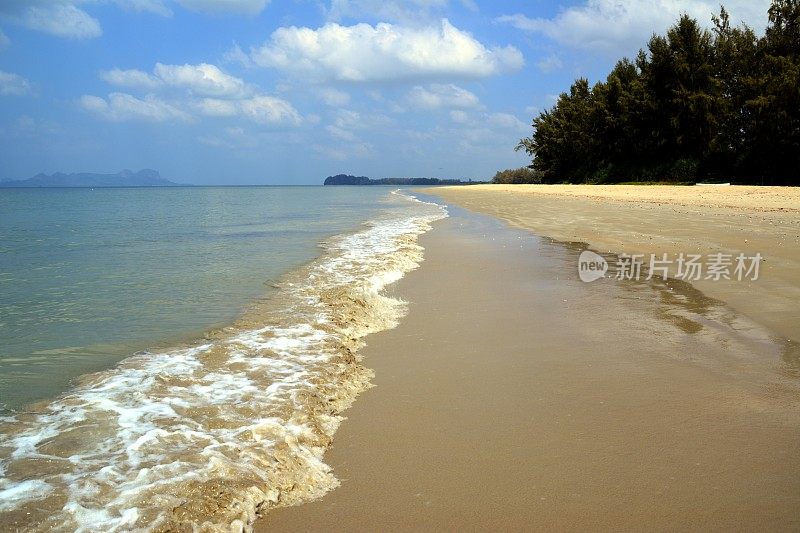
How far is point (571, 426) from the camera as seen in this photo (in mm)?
3125

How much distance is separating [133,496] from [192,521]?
38cm

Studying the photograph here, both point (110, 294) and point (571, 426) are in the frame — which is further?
point (110, 294)

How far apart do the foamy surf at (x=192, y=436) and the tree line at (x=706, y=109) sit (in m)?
31.0

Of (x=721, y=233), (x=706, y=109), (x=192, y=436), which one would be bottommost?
(x=192, y=436)

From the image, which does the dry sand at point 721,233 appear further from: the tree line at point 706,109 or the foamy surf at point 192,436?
the tree line at point 706,109

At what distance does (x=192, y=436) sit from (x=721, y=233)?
11417 mm

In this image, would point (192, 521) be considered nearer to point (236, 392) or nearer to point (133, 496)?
point (133, 496)

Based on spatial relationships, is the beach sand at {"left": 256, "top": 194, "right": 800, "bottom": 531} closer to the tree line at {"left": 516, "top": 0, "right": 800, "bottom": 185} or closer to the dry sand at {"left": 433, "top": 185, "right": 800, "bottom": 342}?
the dry sand at {"left": 433, "top": 185, "right": 800, "bottom": 342}

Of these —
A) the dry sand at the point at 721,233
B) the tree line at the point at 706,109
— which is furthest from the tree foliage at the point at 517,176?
the dry sand at the point at 721,233

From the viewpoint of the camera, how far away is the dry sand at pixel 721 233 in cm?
592

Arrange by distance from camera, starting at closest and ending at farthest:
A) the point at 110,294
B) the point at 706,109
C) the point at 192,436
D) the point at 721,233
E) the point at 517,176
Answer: the point at 192,436
the point at 110,294
the point at 721,233
the point at 706,109
the point at 517,176

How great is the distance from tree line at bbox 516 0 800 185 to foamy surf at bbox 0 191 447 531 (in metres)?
31.0

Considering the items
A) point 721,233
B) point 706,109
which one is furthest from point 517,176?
point 721,233

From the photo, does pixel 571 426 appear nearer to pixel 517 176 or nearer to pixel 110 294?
pixel 110 294
